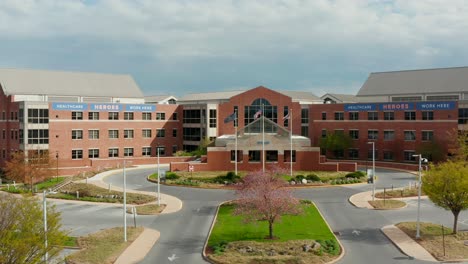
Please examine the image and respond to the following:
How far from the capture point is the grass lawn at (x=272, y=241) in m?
29.8

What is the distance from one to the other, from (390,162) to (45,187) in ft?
170

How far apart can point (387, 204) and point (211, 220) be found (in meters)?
17.6

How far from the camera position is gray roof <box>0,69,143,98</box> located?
271 feet

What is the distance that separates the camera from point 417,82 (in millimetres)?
93438

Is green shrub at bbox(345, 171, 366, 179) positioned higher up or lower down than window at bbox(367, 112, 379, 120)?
lower down

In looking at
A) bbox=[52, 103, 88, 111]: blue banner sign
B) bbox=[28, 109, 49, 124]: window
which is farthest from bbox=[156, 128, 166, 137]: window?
bbox=[28, 109, 49, 124]: window

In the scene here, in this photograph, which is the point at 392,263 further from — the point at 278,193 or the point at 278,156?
the point at 278,156

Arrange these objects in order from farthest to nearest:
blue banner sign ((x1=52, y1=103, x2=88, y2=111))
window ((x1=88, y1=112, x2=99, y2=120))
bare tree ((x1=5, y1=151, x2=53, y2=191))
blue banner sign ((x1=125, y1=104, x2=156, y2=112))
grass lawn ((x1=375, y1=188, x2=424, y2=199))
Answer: blue banner sign ((x1=125, y1=104, x2=156, y2=112)) → window ((x1=88, y1=112, x2=99, y2=120)) → blue banner sign ((x1=52, y1=103, x2=88, y2=111)) → bare tree ((x1=5, y1=151, x2=53, y2=191)) → grass lawn ((x1=375, y1=188, x2=424, y2=199))

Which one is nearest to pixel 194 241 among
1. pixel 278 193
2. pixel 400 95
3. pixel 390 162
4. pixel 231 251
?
pixel 231 251

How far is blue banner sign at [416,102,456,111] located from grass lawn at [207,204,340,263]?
41.9 m

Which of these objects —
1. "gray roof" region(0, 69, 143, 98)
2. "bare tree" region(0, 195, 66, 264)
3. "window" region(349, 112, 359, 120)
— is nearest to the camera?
"bare tree" region(0, 195, 66, 264)

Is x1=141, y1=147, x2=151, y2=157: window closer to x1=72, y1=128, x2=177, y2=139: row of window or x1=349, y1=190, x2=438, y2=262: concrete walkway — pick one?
x1=72, y1=128, x2=177, y2=139: row of window

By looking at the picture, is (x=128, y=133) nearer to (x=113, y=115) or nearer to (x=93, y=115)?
(x=113, y=115)

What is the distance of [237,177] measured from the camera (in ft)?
200
